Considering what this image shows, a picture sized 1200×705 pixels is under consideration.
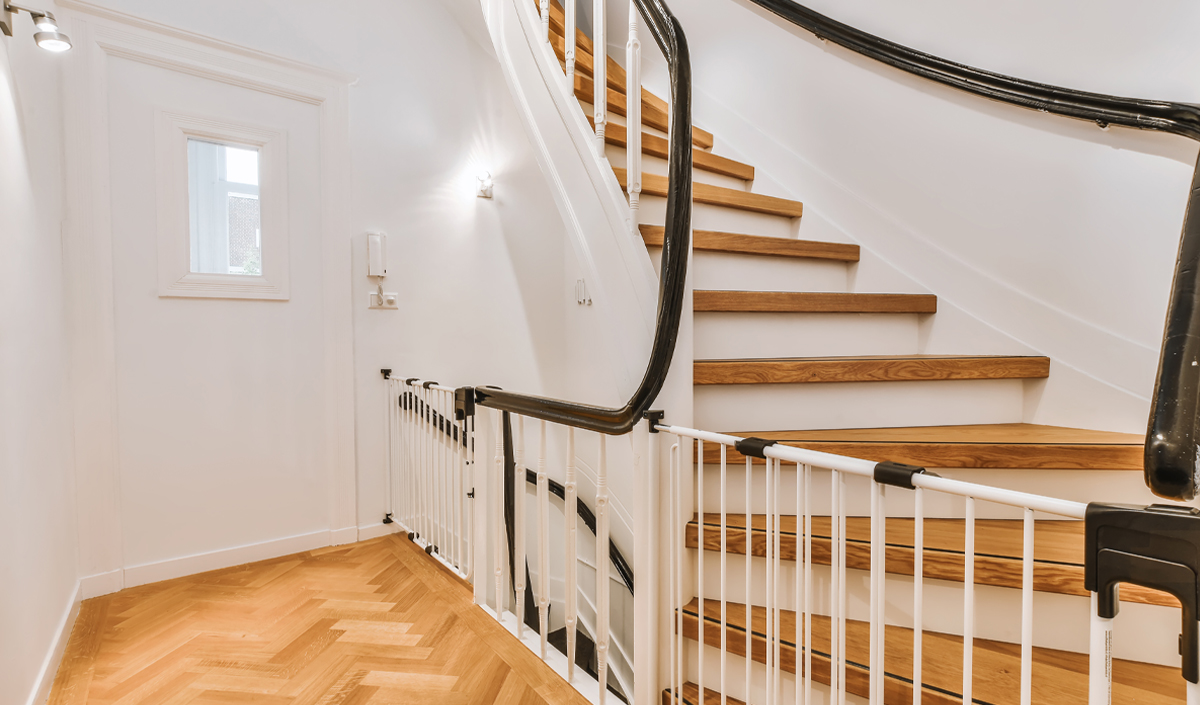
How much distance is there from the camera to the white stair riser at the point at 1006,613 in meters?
1.12

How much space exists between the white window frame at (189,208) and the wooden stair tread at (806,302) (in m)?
2.25

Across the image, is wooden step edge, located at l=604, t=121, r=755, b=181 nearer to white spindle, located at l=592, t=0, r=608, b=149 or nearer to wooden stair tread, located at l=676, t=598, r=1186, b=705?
white spindle, located at l=592, t=0, r=608, b=149

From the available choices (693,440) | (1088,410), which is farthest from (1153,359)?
(693,440)

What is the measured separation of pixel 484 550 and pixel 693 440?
104 centimetres

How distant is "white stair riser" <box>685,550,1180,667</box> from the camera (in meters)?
1.12

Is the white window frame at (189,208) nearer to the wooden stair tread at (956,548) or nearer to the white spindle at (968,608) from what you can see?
the wooden stair tread at (956,548)

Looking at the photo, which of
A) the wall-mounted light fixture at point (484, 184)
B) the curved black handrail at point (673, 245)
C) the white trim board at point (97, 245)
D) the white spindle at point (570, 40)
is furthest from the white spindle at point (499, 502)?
the wall-mounted light fixture at point (484, 184)

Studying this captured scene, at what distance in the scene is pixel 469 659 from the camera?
1.81m

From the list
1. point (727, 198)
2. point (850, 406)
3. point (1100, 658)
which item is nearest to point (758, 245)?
point (727, 198)

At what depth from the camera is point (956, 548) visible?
1288mm

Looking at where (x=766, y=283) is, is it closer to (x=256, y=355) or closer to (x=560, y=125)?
(x=560, y=125)

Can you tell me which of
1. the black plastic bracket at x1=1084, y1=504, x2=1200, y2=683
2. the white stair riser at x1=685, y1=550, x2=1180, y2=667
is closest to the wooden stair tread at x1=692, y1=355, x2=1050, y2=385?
the white stair riser at x1=685, y1=550, x2=1180, y2=667

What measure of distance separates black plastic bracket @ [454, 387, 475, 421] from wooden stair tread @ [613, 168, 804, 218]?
3.22 ft

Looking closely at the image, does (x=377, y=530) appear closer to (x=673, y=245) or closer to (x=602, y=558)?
(x=602, y=558)
